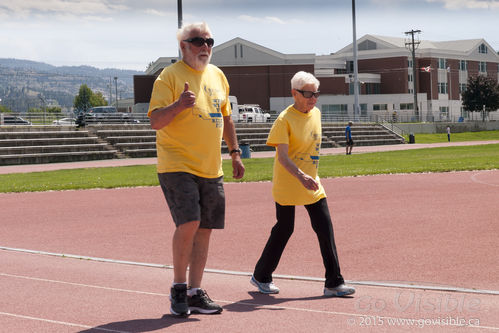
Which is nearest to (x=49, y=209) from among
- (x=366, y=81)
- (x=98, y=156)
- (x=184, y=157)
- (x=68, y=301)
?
(x=68, y=301)

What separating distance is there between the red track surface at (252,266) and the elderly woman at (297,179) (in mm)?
246

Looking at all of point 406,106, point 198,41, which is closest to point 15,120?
point 198,41

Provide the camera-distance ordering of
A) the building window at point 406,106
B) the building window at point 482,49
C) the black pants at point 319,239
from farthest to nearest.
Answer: the building window at point 482,49 → the building window at point 406,106 → the black pants at point 319,239

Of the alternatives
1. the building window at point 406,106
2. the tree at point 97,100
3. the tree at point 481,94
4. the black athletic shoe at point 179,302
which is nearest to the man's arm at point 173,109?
the black athletic shoe at point 179,302

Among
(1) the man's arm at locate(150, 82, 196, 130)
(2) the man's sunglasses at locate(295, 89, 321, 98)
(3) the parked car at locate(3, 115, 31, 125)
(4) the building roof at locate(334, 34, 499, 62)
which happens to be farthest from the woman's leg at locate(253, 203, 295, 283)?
(4) the building roof at locate(334, 34, 499, 62)

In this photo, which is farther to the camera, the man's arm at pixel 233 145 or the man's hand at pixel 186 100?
the man's arm at pixel 233 145

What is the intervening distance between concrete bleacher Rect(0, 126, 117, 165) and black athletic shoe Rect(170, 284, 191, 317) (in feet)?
97.3

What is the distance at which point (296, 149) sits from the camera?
6.31 metres

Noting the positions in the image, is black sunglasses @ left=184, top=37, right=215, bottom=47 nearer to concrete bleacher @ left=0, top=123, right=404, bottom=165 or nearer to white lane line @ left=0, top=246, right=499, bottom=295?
white lane line @ left=0, top=246, right=499, bottom=295

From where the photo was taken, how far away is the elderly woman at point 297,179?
6223 millimetres

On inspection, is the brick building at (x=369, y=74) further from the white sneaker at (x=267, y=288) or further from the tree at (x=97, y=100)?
the tree at (x=97, y=100)

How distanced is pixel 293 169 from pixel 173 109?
1.36 metres

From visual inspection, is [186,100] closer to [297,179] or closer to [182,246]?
[182,246]

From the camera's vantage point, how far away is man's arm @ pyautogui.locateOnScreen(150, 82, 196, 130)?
5160mm
